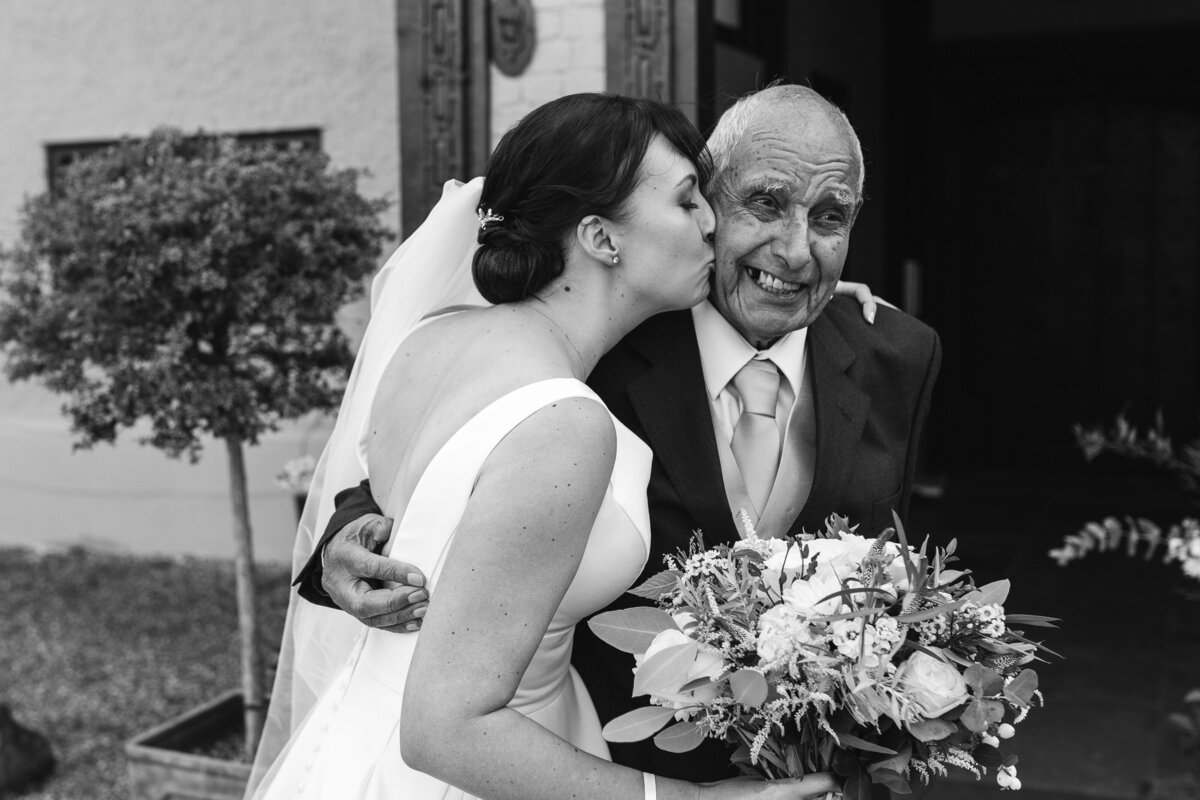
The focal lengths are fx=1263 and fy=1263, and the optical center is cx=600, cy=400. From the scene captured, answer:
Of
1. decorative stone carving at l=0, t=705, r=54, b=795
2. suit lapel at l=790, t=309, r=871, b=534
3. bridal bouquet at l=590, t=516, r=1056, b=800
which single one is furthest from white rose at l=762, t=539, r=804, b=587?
decorative stone carving at l=0, t=705, r=54, b=795

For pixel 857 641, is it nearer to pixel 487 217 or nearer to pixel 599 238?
pixel 599 238

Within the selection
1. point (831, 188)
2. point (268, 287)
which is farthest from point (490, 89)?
point (831, 188)

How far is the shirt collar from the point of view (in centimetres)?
239

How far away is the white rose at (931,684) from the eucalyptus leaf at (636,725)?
334 mm

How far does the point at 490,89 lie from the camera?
16.4 feet

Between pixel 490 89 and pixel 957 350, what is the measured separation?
618cm

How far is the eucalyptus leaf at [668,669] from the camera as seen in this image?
177 cm

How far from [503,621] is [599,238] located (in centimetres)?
66

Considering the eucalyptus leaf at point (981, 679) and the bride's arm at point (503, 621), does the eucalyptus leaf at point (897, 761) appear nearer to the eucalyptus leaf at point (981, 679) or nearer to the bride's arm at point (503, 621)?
the eucalyptus leaf at point (981, 679)

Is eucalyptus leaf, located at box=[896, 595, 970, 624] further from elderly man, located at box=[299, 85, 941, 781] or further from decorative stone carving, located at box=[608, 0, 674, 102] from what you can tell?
decorative stone carving, located at box=[608, 0, 674, 102]

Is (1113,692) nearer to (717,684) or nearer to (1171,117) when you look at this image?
(717,684)

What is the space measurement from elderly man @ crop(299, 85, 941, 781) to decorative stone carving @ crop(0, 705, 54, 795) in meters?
2.78

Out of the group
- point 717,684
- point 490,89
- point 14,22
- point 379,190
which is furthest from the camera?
point 14,22

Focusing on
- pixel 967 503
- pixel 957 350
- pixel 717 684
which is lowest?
pixel 967 503
